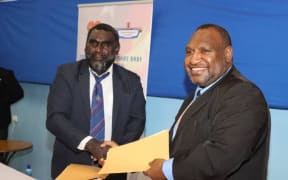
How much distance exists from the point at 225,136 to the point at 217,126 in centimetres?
6

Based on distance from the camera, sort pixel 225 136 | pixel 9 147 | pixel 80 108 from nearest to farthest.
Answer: pixel 225 136, pixel 80 108, pixel 9 147

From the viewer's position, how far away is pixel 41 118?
4086 millimetres

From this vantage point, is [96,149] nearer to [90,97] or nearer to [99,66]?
[90,97]

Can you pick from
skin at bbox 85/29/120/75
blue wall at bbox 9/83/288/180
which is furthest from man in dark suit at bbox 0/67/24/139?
skin at bbox 85/29/120/75

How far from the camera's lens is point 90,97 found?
2.19 metres

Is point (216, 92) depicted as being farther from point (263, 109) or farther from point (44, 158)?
point (44, 158)

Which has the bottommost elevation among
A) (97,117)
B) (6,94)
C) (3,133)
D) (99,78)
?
(3,133)

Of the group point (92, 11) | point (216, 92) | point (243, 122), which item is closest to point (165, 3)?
point (92, 11)

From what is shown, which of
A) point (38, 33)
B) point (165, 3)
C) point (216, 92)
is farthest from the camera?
point (38, 33)

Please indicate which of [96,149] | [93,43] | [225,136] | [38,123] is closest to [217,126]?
[225,136]

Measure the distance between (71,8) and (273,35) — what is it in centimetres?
196

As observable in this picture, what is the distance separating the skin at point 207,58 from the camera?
147cm

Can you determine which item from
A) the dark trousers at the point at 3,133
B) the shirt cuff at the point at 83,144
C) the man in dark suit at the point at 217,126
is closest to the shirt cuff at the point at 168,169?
the man in dark suit at the point at 217,126

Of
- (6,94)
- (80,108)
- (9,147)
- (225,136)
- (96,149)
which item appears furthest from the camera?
(6,94)
